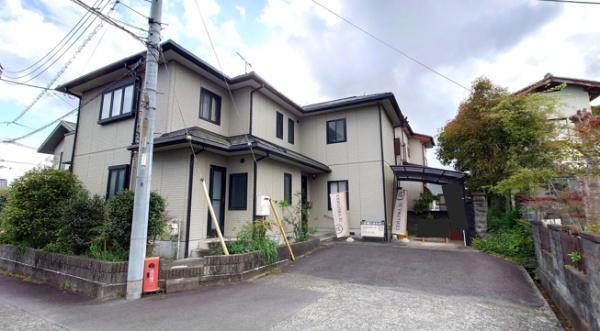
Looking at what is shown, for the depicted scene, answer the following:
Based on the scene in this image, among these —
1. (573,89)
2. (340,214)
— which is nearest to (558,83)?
(573,89)

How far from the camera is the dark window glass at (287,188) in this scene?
9727mm

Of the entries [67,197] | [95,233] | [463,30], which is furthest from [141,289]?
[463,30]

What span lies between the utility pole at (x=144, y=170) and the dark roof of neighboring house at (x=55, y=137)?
10.6 metres

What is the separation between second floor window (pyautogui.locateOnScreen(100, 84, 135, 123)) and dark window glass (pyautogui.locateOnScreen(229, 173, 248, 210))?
4.15 metres

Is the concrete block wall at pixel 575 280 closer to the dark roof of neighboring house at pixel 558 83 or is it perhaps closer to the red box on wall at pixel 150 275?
the red box on wall at pixel 150 275

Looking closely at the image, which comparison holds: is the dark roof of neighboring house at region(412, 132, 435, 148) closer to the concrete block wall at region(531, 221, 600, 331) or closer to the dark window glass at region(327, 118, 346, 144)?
the dark window glass at region(327, 118, 346, 144)

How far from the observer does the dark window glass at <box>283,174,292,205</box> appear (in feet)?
31.9

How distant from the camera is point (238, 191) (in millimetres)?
8430

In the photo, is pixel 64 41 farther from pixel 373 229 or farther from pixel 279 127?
pixel 373 229

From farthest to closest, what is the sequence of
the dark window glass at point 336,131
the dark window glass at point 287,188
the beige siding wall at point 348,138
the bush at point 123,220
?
the dark window glass at point 336,131
the beige siding wall at point 348,138
the dark window glass at point 287,188
the bush at point 123,220

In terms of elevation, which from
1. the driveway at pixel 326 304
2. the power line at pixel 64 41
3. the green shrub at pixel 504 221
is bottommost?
the driveway at pixel 326 304

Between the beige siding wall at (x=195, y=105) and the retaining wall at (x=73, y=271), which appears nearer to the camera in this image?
the retaining wall at (x=73, y=271)

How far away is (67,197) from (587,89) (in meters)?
22.1

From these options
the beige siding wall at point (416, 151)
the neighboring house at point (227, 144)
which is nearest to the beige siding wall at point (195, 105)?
the neighboring house at point (227, 144)
